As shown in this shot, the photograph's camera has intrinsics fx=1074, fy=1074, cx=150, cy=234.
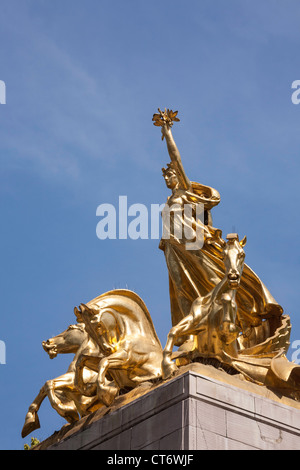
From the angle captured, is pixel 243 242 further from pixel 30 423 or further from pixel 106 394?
pixel 30 423

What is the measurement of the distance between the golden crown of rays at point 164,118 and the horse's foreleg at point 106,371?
15.2ft

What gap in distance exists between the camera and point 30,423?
1934cm

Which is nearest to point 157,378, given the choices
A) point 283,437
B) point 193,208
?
point 283,437

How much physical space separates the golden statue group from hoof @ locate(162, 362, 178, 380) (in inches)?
0.6

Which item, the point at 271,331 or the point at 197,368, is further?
the point at 271,331

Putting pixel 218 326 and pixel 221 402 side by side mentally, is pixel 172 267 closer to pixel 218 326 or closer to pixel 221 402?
pixel 218 326

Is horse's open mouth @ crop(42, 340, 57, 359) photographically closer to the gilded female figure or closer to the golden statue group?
the golden statue group

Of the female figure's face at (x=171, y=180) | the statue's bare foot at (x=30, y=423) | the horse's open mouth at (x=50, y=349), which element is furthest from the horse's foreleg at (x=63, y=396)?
the female figure's face at (x=171, y=180)

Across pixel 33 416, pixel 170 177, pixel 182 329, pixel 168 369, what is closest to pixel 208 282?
pixel 170 177

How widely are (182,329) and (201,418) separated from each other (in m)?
1.87

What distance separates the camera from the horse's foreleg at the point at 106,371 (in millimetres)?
17688

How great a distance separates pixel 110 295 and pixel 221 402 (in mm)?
4197
